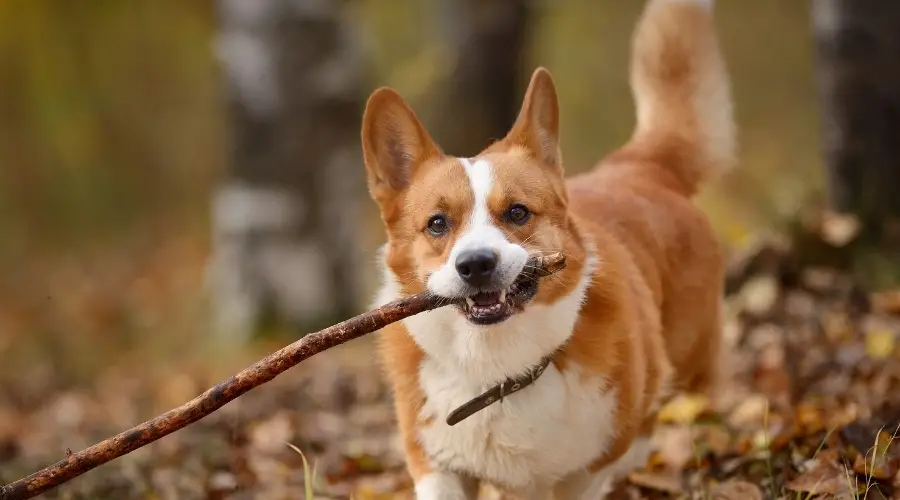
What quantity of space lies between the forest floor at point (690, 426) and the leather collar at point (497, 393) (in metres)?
0.45

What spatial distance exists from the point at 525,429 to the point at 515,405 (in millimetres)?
74

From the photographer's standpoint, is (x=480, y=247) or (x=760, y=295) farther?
(x=760, y=295)

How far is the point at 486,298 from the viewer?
2.84 metres

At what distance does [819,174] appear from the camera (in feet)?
26.0

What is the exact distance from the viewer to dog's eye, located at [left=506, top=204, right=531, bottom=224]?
3049 mm

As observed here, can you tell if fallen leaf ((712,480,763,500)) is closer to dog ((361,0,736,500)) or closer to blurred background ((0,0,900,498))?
dog ((361,0,736,500))

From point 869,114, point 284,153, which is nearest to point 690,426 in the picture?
point 869,114

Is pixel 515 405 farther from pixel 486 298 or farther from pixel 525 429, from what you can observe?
pixel 486 298

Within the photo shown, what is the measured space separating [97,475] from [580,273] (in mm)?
1881

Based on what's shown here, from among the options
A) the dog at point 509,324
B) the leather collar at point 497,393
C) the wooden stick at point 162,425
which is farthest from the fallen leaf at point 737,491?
the wooden stick at point 162,425

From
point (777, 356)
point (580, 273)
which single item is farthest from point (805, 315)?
point (580, 273)

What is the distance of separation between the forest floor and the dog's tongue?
66cm

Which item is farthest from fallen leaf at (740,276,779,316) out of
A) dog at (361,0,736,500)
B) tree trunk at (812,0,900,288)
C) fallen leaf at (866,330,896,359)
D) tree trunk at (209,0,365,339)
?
tree trunk at (209,0,365,339)

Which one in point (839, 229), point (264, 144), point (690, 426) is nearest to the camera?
point (690, 426)
